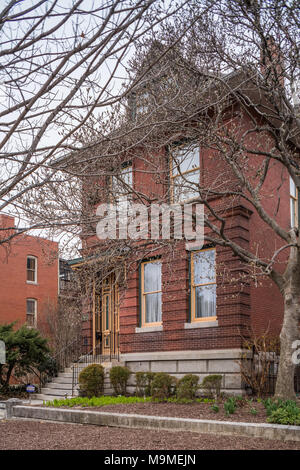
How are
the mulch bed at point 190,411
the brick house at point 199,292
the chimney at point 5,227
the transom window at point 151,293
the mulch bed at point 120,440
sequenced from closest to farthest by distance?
1. the chimney at point 5,227
2. the mulch bed at point 120,440
3. the mulch bed at point 190,411
4. the brick house at point 199,292
5. the transom window at point 151,293

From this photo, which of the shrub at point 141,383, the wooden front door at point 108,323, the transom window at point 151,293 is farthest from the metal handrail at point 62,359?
the shrub at point 141,383

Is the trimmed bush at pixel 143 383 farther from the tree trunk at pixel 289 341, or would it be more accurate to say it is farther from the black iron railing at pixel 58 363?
the tree trunk at pixel 289 341

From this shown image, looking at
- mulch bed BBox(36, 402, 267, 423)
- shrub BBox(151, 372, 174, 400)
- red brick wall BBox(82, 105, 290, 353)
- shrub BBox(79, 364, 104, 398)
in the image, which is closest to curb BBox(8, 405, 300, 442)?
mulch bed BBox(36, 402, 267, 423)

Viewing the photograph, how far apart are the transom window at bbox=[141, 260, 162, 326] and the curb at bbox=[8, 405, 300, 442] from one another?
18.7 ft

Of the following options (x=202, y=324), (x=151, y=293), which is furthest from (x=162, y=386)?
(x=151, y=293)

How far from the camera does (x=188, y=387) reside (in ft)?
47.0

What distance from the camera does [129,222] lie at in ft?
43.4

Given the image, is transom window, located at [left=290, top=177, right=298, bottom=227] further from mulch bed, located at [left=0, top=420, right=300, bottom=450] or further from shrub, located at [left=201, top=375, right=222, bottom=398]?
mulch bed, located at [left=0, top=420, right=300, bottom=450]

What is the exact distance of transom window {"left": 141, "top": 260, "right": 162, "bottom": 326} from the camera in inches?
706

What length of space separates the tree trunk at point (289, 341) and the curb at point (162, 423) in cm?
230

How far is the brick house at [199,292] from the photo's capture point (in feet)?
50.1

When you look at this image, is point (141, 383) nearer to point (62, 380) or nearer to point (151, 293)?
point (151, 293)
